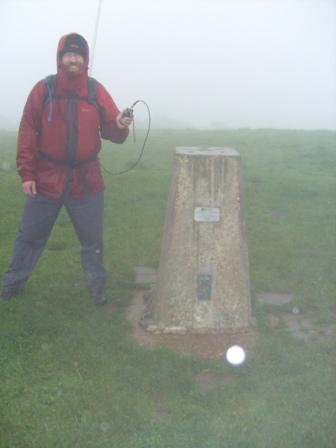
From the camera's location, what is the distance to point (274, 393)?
459 centimetres

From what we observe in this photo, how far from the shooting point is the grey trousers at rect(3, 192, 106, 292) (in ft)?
19.4

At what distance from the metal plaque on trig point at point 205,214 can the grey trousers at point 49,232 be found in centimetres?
108

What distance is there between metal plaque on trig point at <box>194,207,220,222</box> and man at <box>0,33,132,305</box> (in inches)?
41.5

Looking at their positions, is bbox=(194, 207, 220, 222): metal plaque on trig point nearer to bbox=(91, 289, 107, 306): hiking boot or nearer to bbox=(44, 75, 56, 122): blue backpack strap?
bbox=(91, 289, 107, 306): hiking boot

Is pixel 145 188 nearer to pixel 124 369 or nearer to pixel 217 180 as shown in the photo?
pixel 217 180

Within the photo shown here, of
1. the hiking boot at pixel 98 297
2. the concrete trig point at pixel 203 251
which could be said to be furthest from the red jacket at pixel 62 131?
the hiking boot at pixel 98 297

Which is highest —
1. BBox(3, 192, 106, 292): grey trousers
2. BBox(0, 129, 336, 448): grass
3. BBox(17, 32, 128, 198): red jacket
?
BBox(17, 32, 128, 198): red jacket

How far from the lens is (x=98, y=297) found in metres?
6.29

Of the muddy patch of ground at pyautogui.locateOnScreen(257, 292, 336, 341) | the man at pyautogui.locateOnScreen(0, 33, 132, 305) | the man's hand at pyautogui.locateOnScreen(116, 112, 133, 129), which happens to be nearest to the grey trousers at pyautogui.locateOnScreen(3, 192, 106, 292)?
the man at pyautogui.locateOnScreen(0, 33, 132, 305)

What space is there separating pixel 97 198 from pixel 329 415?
300cm

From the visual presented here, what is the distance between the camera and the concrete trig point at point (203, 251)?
5531 mm

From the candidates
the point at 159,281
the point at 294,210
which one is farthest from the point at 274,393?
the point at 294,210

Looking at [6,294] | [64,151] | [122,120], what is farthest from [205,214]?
[6,294]

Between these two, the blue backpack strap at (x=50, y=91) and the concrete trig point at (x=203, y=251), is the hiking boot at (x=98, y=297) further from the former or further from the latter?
the blue backpack strap at (x=50, y=91)
